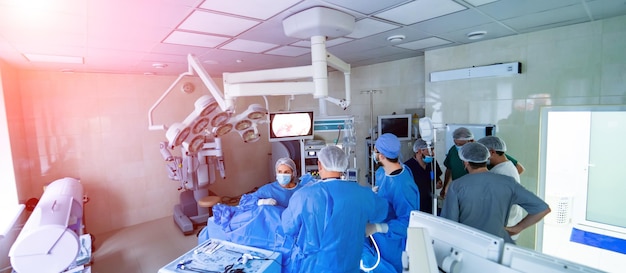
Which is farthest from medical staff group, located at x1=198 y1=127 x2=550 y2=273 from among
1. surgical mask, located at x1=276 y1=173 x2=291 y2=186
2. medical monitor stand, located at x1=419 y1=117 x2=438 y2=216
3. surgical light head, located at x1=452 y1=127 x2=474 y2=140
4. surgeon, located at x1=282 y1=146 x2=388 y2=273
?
medical monitor stand, located at x1=419 y1=117 x2=438 y2=216

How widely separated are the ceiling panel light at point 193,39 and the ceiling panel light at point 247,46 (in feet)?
0.41

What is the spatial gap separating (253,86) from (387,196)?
1.33m

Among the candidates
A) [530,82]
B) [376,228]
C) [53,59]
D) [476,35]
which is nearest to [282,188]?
[376,228]

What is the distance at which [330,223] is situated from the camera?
6.15ft

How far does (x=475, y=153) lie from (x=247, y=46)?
2263 millimetres

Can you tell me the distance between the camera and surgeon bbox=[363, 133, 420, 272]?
88.0 inches

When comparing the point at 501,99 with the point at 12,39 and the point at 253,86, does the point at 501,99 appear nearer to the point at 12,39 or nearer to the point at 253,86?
the point at 253,86

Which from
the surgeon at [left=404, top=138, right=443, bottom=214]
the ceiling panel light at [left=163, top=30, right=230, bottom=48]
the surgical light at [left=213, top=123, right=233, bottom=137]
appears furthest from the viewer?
the surgical light at [left=213, top=123, right=233, bottom=137]

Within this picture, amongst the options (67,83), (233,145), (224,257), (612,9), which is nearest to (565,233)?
(612,9)

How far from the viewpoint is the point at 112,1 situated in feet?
5.54

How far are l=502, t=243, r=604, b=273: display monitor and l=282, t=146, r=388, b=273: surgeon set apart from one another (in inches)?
39.6

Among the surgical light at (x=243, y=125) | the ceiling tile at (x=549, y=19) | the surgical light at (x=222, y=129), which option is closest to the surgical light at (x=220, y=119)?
the surgical light at (x=222, y=129)

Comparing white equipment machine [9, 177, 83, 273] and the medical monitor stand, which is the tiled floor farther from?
the medical monitor stand

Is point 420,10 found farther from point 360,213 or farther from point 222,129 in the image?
point 222,129
